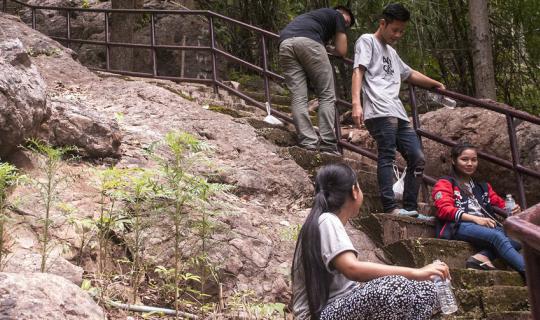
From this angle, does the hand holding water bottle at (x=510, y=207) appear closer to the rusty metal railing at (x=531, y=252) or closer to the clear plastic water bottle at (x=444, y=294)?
the clear plastic water bottle at (x=444, y=294)

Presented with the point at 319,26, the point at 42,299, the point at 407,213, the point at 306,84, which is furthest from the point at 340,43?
the point at 42,299

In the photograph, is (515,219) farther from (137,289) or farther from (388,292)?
(137,289)

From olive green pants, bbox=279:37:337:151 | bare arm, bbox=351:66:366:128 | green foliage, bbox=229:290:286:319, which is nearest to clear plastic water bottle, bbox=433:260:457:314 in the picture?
green foliage, bbox=229:290:286:319

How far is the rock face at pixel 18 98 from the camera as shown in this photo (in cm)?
473

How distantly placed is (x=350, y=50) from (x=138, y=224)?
23.0 feet

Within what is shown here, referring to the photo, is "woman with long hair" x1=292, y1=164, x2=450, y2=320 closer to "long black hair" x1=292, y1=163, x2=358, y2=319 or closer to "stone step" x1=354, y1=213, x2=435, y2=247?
"long black hair" x1=292, y1=163, x2=358, y2=319

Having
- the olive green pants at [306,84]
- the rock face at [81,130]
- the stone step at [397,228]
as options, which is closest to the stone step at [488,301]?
the stone step at [397,228]

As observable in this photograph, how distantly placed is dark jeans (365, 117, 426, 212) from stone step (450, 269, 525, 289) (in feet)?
3.22

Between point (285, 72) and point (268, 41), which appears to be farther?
point (268, 41)

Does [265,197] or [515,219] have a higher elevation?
[515,219]

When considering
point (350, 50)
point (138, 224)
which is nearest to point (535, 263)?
point (138, 224)

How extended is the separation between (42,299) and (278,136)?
4499 mm

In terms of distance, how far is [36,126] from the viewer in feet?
16.5

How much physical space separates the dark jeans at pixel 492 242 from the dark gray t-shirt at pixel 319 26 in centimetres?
263
